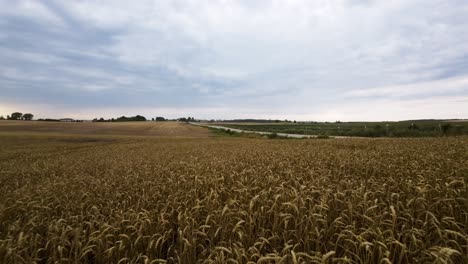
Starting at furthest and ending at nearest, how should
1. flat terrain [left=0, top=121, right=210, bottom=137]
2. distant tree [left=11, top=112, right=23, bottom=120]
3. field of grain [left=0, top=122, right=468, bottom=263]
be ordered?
1. distant tree [left=11, top=112, right=23, bottom=120]
2. flat terrain [left=0, top=121, right=210, bottom=137]
3. field of grain [left=0, top=122, right=468, bottom=263]

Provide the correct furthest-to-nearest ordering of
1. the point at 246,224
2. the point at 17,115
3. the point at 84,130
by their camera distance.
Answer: the point at 17,115 < the point at 84,130 < the point at 246,224

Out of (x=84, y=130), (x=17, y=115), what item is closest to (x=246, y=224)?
(x=84, y=130)

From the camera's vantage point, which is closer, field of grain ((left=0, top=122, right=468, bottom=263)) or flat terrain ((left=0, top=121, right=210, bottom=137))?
field of grain ((left=0, top=122, right=468, bottom=263))

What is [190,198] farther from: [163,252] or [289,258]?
[289,258]

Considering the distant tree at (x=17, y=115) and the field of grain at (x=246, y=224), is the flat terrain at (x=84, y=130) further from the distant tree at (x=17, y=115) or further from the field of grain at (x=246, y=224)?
the distant tree at (x=17, y=115)

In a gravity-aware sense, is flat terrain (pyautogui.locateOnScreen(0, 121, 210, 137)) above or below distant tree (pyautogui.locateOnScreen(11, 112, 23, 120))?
below

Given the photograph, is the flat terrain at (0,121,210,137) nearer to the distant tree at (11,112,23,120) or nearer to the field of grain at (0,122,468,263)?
the field of grain at (0,122,468,263)

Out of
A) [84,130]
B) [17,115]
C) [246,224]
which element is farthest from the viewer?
[17,115]

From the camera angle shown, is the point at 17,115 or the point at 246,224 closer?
the point at 246,224

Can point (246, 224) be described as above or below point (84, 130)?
above

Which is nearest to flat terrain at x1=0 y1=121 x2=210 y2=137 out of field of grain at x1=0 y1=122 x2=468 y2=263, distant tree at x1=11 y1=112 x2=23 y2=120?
field of grain at x1=0 y1=122 x2=468 y2=263

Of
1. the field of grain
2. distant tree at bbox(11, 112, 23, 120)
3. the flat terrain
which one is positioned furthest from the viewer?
distant tree at bbox(11, 112, 23, 120)

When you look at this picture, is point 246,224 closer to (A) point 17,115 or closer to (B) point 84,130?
(B) point 84,130

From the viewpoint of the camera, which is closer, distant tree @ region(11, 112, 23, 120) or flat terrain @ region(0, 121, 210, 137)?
flat terrain @ region(0, 121, 210, 137)
